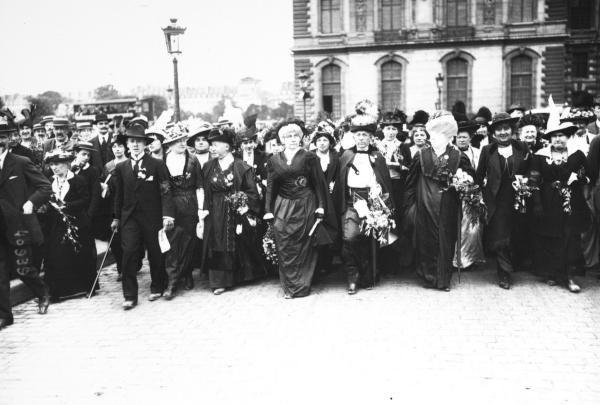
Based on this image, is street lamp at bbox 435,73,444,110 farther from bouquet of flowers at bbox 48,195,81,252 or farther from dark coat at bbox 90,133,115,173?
bouquet of flowers at bbox 48,195,81,252

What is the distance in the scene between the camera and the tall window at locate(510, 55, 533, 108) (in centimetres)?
3869

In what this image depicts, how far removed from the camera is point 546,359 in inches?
201

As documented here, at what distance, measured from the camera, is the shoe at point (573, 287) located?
23.6 ft

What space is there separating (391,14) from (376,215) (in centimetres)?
3483

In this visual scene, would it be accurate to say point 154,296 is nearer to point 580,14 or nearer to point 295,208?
point 295,208

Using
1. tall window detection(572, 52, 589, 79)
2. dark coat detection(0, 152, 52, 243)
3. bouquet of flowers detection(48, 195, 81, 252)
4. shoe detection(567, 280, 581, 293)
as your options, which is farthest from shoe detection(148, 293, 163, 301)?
tall window detection(572, 52, 589, 79)

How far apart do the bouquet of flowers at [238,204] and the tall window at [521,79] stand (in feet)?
114

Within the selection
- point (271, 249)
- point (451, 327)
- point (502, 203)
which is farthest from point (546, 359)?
point (271, 249)

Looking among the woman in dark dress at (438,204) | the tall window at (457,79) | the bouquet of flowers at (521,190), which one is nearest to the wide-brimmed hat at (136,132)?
the woman in dark dress at (438,204)

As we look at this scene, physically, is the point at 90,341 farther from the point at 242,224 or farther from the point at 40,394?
the point at 242,224

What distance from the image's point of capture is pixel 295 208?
24.7 feet

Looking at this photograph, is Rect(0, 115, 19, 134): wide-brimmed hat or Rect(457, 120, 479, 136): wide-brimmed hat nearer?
Rect(0, 115, 19, 134): wide-brimmed hat

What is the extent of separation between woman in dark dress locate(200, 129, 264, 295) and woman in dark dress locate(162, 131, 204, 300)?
0.53ft

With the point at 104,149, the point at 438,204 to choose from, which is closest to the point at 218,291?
the point at 438,204
